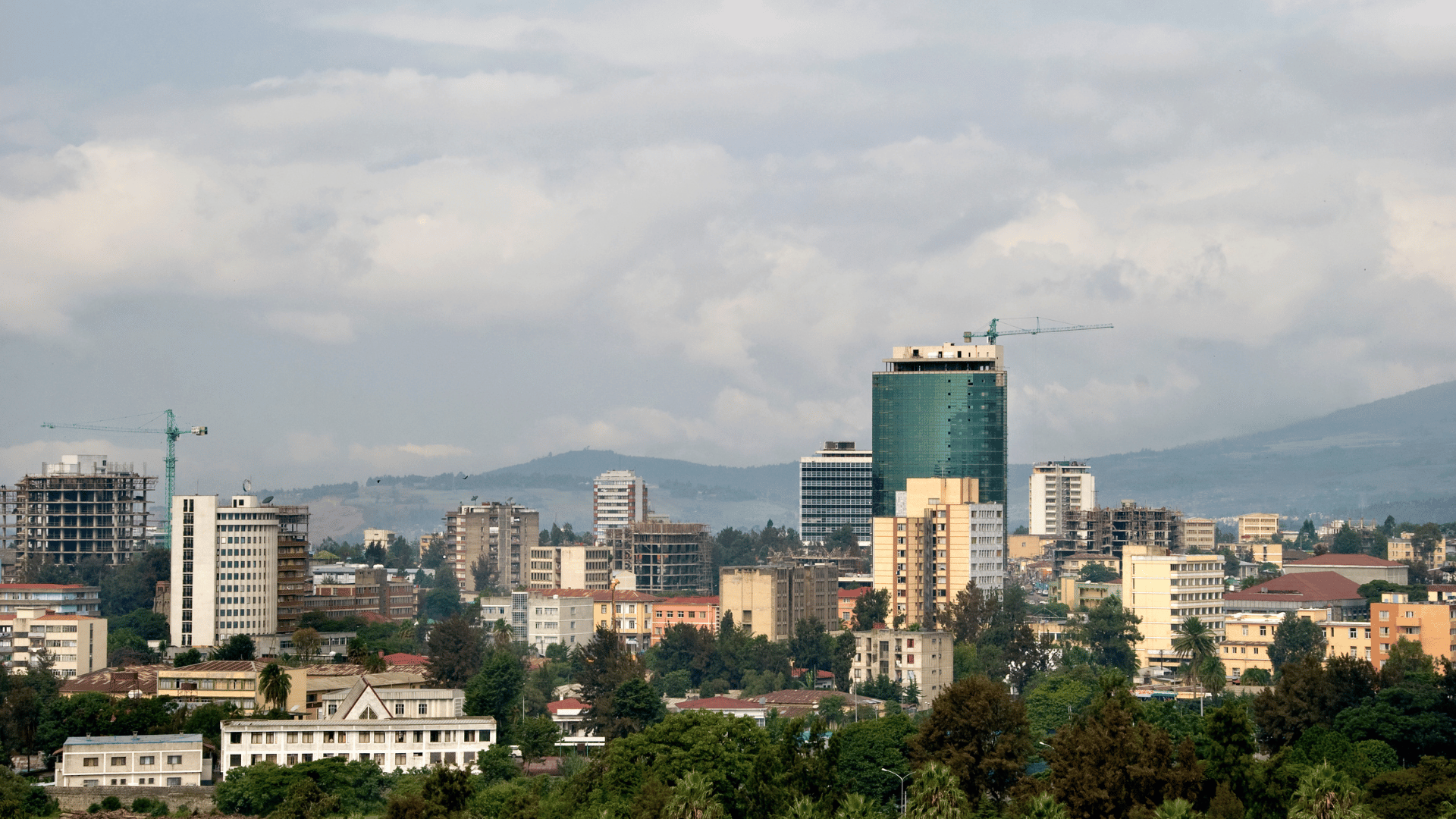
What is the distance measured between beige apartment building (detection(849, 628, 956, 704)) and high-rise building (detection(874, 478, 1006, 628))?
25472 millimetres

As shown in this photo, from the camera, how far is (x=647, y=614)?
172 meters

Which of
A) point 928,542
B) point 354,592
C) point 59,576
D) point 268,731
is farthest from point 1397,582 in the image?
point 59,576

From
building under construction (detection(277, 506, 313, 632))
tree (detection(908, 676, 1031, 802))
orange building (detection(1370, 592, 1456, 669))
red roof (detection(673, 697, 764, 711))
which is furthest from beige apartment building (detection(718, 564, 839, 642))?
tree (detection(908, 676, 1031, 802))

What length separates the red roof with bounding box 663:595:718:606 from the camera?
16962 cm

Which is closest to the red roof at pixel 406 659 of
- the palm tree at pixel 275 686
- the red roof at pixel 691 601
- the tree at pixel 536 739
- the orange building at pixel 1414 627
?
the palm tree at pixel 275 686

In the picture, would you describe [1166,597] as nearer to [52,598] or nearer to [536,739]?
[536,739]

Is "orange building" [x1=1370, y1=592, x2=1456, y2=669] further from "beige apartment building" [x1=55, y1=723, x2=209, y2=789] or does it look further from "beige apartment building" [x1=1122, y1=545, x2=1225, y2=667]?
"beige apartment building" [x1=55, y1=723, x2=209, y2=789]

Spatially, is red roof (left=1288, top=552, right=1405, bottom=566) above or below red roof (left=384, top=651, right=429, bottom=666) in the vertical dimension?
above

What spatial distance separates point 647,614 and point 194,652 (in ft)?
175

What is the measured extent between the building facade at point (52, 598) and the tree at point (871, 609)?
67.4 m

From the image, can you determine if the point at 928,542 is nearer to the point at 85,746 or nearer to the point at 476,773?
the point at 476,773

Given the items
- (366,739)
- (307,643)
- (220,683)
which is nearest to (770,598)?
(307,643)

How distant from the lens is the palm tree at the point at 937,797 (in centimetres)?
6412

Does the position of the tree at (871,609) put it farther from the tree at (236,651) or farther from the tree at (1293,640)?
the tree at (236,651)
